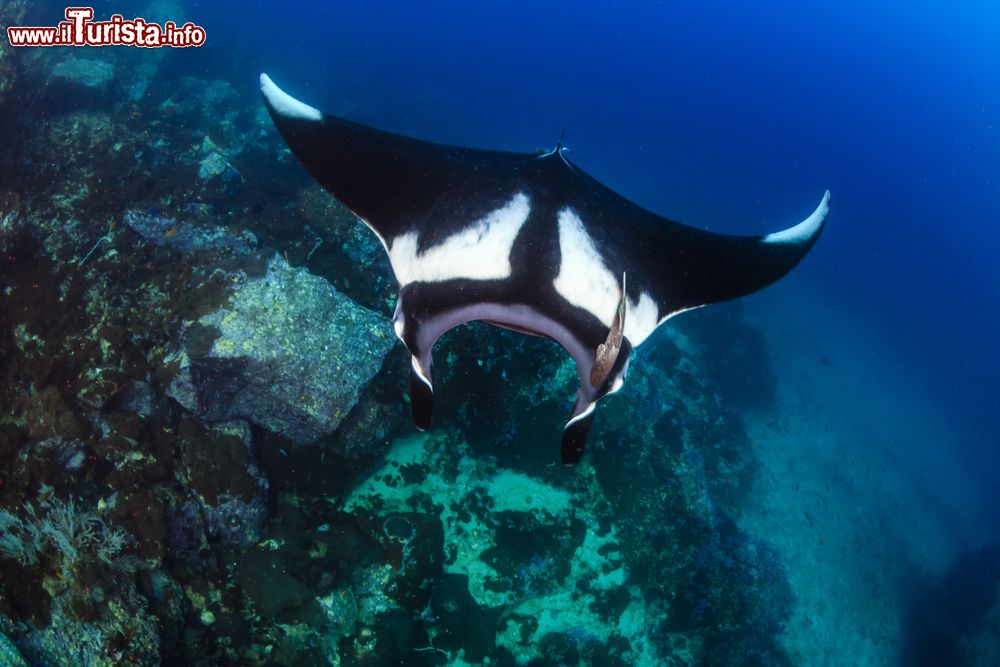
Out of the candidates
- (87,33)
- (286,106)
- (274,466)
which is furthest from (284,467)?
(87,33)

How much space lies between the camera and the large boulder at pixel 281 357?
4.20 metres

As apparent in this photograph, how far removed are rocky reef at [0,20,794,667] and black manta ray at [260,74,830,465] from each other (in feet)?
7.50

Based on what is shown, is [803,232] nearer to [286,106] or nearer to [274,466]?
[286,106]

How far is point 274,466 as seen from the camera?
4.65m

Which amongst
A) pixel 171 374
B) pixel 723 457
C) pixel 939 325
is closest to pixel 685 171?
pixel 939 325

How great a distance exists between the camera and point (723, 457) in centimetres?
1152

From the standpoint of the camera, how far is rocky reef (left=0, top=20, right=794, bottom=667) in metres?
3.88

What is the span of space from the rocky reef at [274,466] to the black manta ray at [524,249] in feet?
7.50

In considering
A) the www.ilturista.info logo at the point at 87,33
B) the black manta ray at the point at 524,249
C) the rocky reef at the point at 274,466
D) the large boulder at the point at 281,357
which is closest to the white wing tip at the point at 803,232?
the black manta ray at the point at 524,249

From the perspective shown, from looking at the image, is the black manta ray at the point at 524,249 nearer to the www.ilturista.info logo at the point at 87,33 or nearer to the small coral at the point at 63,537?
the small coral at the point at 63,537

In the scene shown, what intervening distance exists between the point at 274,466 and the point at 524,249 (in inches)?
148

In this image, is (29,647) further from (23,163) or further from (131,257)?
(23,163)

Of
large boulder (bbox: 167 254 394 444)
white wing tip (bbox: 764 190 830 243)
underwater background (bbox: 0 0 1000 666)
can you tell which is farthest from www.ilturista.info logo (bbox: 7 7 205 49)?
white wing tip (bbox: 764 190 830 243)

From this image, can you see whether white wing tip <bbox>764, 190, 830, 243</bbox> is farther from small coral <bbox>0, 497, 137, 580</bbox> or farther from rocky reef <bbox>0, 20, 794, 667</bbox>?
small coral <bbox>0, 497, 137, 580</bbox>
